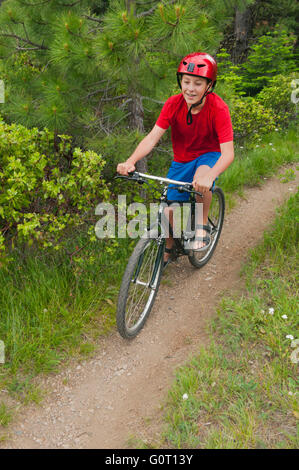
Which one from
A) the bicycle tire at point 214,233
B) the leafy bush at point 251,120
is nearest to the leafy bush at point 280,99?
the leafy bush at point 251,120

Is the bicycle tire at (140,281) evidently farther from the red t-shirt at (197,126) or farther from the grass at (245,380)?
the red t-shirt at (197,126)

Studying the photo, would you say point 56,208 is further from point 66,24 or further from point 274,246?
point 274,246

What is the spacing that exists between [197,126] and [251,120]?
4.36 m

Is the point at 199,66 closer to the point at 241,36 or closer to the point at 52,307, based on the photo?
the point at 52,307

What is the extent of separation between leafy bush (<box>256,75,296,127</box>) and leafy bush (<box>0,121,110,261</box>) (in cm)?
544

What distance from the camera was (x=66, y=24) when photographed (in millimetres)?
3443

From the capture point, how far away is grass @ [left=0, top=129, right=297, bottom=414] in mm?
3148

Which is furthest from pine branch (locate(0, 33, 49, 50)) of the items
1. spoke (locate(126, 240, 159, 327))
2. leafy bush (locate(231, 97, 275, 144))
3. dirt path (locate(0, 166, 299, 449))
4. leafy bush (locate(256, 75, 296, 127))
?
leafy bush (locate(256, 75, 296, 127))

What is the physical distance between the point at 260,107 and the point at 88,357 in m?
5.96

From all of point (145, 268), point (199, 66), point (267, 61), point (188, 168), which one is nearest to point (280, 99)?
point (267, 61)

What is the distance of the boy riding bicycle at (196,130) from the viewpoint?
9.96 ft

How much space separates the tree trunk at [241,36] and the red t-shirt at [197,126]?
8.62 m

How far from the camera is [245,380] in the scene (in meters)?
2.85

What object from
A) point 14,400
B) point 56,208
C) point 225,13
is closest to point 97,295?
point 56,208
